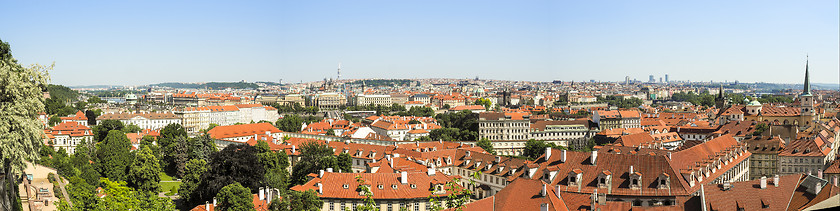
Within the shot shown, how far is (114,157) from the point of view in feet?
148

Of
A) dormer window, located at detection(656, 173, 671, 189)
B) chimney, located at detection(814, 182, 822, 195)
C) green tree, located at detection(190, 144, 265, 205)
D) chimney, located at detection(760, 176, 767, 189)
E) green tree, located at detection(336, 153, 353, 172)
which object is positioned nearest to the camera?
chimney, located at detection(814, 182, 822, 195)

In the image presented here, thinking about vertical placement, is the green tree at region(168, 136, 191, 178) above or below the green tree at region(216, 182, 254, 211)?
below

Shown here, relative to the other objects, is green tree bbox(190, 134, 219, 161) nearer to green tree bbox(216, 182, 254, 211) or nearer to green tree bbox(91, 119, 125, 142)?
green tree bbox(91, 119, 125, 142)

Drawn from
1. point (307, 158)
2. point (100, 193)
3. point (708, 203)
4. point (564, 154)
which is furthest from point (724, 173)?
point (100, 193)

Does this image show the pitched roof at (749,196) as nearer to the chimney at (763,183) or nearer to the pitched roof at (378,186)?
the chimney at (763,183)

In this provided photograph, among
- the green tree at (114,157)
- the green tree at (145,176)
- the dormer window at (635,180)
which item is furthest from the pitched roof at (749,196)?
the green tree at (114,157)

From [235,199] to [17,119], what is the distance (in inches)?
500

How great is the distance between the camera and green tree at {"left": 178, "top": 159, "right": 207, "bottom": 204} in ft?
121

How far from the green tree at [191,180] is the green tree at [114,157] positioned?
4383 mm

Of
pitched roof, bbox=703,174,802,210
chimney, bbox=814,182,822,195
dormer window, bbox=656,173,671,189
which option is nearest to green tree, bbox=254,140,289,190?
dormer window, bbox=656,173,671,189

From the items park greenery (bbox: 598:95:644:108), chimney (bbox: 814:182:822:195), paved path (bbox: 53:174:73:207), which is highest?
chimney (bbox: 814:182:822:195)

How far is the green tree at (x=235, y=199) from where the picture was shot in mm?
28562

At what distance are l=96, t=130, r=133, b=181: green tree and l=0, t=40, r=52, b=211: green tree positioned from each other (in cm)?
→ 2507

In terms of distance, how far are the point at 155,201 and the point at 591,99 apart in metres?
164
